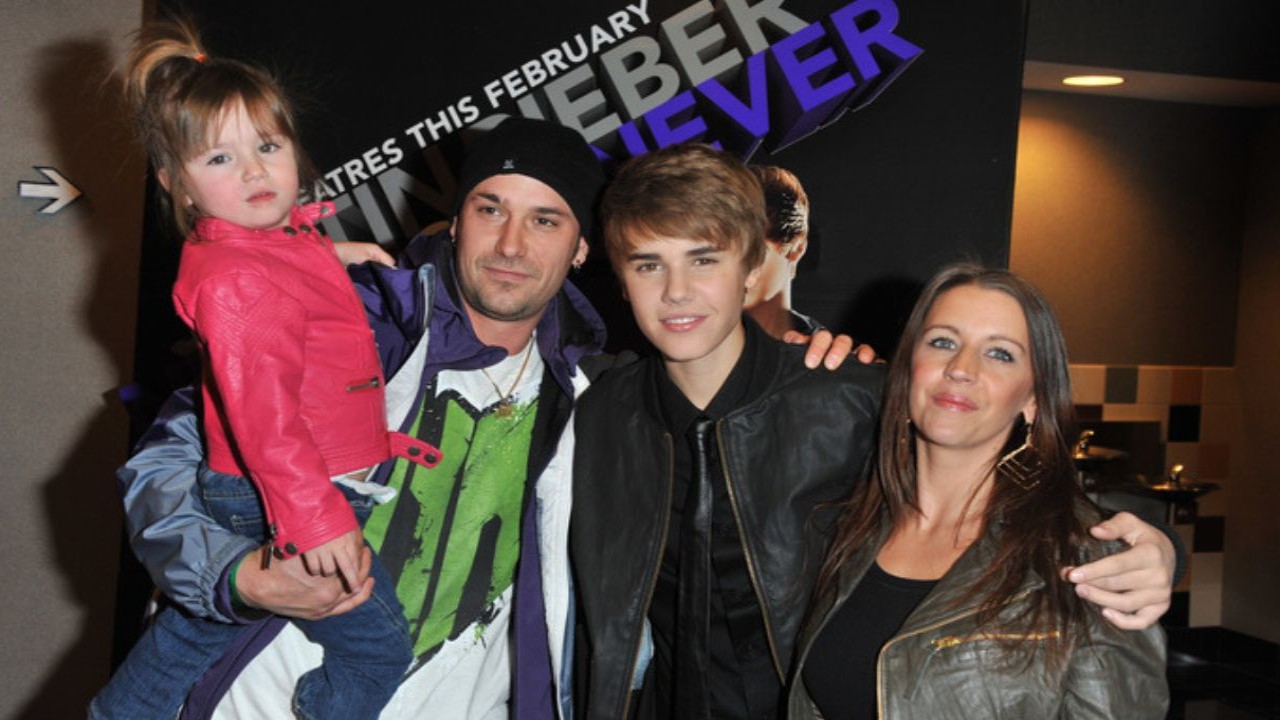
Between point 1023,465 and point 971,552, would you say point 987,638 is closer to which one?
point 971,552

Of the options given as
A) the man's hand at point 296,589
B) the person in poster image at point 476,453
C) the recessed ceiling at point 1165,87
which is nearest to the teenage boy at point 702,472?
the person in poster image at point 476,453

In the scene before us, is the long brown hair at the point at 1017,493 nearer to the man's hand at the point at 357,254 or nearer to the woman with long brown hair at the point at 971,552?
the woman with long brown hair at the point at 971,552

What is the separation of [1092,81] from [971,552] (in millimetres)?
4064

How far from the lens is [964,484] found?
2.04 m

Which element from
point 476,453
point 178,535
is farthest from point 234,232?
point 476,453

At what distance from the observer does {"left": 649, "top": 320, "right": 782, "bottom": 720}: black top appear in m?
2.21

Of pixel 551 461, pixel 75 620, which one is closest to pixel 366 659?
pixel 551 461

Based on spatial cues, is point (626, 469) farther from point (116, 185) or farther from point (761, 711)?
point (116, 185)

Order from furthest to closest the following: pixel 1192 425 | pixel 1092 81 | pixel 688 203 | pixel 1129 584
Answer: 1. pixel 1192 425
2. pixel 1092 81
3. pixel 688 203
4. pixel 1129 584

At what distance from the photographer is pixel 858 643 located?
195 cm

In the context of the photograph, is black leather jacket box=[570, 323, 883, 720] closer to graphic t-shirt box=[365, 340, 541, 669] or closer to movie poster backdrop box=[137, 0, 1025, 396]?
graphic t-shirt box=[365, 340, 541, 669]

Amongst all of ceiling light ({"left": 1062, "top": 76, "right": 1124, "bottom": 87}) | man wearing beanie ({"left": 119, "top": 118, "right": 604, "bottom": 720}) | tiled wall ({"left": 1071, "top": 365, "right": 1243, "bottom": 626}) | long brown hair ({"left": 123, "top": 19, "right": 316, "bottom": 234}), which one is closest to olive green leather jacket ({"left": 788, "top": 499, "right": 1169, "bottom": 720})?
man wearing beanie ({"left": 119, "top": 118, "right": 604, "bottom": 720})

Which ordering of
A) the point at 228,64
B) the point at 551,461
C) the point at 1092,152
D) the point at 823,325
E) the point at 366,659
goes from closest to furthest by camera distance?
the point at 228,64 < the point at 366,659 < the point at 551,461 < the point at 823,325 < the point at 1092,152

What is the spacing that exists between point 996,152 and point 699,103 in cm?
108
